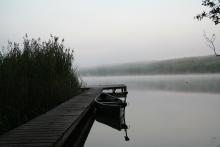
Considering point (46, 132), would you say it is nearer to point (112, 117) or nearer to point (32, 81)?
point (32, 81)

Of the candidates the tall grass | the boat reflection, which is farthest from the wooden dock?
the boat reflection

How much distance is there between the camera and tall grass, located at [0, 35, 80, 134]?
640 cm

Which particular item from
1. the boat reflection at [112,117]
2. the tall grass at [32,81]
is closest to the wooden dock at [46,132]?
the tall grass at [32,81]

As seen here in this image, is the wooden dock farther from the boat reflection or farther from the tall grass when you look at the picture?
the boat reflection

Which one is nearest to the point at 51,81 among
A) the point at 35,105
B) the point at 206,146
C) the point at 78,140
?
the point at 35,105

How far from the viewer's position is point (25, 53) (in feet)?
28.5

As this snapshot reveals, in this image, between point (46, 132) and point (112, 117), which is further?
point (112, 117)

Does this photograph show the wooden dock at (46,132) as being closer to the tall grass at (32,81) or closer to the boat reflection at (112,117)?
the tall grass at (32,81)

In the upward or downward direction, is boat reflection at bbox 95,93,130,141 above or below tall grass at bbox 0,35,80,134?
below

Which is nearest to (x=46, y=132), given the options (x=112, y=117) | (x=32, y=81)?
(x=32, y=81)

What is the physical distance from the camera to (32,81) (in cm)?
794

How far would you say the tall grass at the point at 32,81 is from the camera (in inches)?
252

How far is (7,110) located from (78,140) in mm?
1846

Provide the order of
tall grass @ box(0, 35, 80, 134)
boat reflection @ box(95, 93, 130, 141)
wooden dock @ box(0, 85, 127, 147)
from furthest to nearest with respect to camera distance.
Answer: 1. boat reflection @ box(95, 93, 130, 141)
2. tall grass @ box(0, 35, 80, 134)
3. wooden dock @ box(0, 85, 127, 147)
